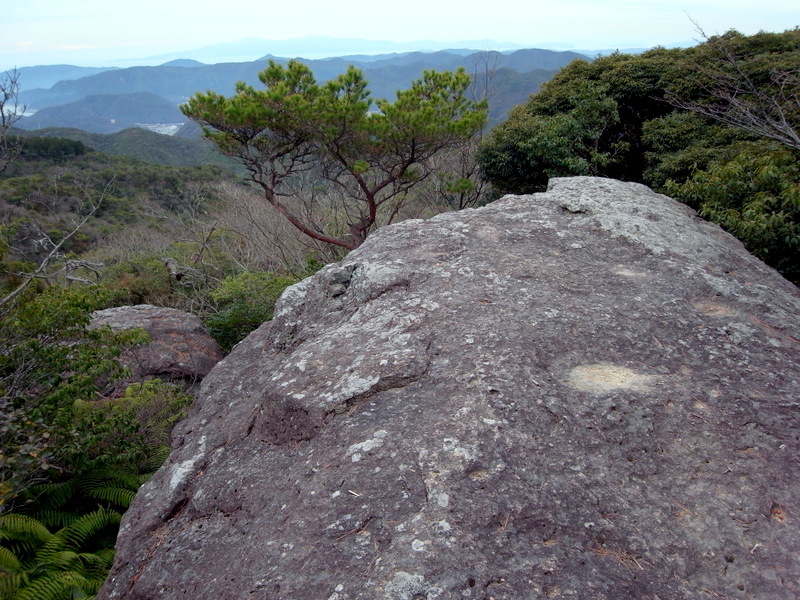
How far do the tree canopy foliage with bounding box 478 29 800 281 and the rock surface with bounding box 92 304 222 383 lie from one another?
267 inches

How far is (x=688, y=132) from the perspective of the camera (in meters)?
9.80

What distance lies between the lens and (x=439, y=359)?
136 inches

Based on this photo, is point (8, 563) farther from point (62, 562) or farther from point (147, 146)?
point (147, 146)

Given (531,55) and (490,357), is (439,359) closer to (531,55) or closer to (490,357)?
(490,357)

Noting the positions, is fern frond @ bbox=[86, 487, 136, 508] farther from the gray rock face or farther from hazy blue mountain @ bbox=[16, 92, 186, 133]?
hazy blue mountain @ bbox=[16, 92, 186, 133]

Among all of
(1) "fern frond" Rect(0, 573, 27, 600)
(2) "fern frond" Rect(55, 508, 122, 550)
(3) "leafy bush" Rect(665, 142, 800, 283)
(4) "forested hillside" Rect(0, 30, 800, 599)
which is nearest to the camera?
(1) "fern frond" Rect(0, 573, 27, 600)

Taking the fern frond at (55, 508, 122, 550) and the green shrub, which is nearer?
the fern frond at (55, 508, 122, 550)

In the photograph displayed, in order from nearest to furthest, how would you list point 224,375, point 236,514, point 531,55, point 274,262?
point 236,514 → point 224,375 → point 274,262 → point 531,55

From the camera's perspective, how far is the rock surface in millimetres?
8594

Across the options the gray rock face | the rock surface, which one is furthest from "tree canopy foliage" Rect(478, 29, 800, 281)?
the rock surface

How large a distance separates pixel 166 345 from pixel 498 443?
7713mm

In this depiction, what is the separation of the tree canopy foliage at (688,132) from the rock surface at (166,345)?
6.77m

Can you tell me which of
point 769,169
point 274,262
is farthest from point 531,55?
point 769,169

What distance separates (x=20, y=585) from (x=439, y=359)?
339cm
